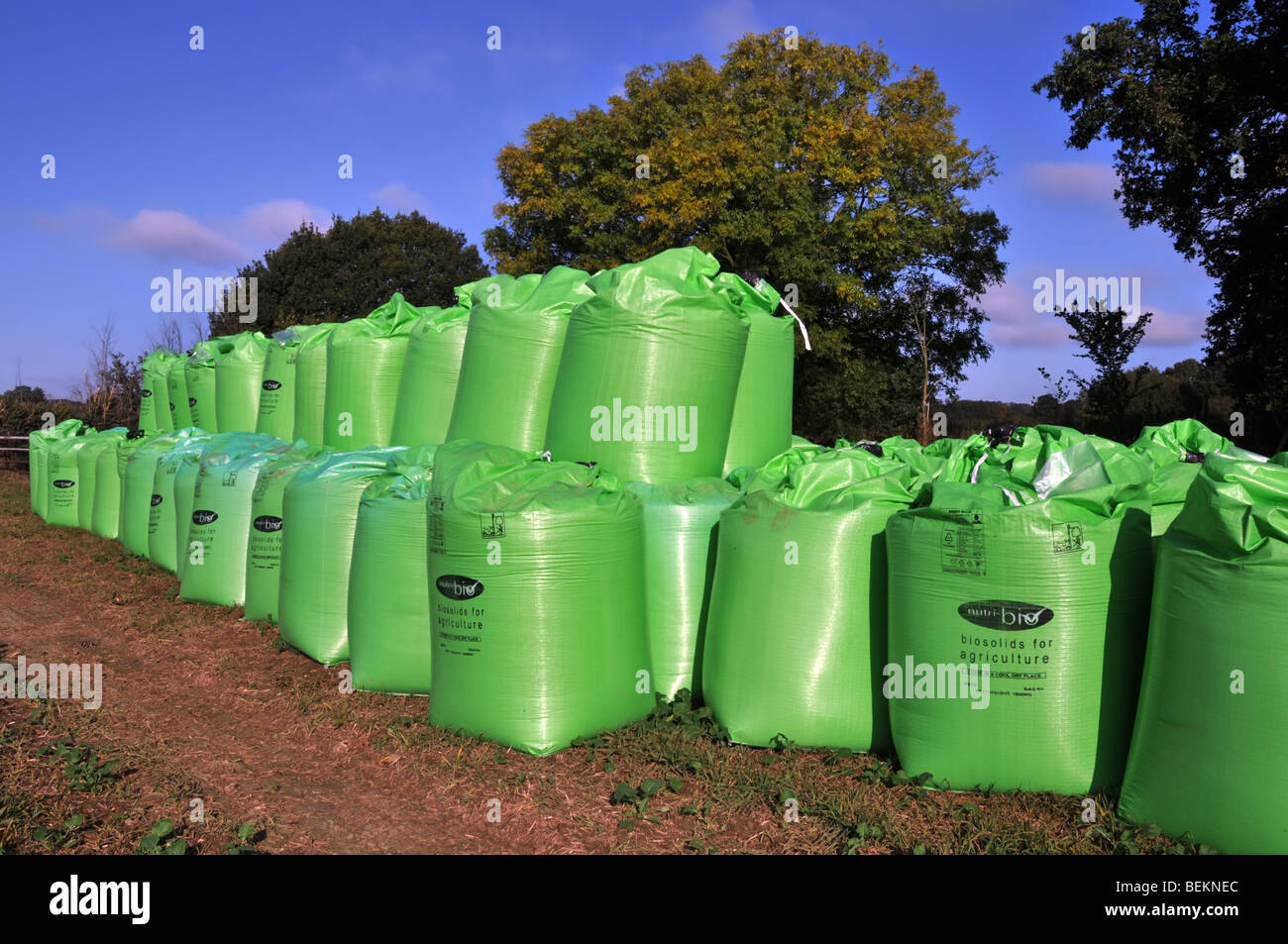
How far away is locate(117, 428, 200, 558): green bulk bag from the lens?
7418 millimetres

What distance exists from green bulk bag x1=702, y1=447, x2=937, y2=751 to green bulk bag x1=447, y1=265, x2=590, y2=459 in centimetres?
160

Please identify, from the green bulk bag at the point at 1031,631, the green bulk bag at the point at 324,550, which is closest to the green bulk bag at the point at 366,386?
the green bulk bag at the point at 324,550

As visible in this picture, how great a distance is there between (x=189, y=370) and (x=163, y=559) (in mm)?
2652

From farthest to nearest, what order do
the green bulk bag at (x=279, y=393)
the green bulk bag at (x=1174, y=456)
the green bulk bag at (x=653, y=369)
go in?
the green bulk bag at (x=279, y=393) → the green bulk bag at (x=653, y=369) → the green bulk bag at (x=1174, y=456)

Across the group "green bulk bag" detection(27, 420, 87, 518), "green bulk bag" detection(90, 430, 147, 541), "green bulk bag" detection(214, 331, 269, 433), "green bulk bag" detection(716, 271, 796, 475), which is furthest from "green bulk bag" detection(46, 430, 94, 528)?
"green bulk bag" detection(716, 271, 796, 475)

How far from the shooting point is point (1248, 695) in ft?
7.46

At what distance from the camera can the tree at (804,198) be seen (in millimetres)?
14594

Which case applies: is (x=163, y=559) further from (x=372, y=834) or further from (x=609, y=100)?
(x=609, y=100)

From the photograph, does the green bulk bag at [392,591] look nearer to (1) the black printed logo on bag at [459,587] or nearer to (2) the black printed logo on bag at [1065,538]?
(1) the black printed logo on bag at [459,587]

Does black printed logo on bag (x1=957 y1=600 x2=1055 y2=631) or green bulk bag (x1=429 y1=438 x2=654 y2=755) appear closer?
black printed logo on bag (x1=957 y1=600 x2=1055 y2=631)

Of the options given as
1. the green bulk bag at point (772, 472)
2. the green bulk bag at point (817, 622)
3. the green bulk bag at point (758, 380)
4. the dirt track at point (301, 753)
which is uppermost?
the green bulk bag at point (758, 380)

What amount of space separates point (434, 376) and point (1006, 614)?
3.41 meters

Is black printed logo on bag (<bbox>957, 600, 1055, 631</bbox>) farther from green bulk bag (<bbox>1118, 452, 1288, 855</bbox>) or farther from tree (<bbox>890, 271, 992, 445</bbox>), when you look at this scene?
tree (<bbox>890, 271, 992, 445</bbox>)

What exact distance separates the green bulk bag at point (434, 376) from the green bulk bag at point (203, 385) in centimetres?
400
